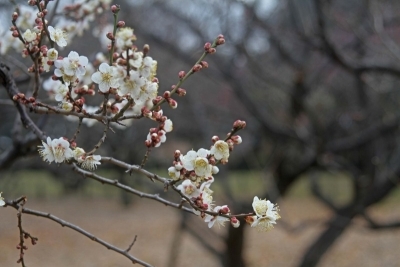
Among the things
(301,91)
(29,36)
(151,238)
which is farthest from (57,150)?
(151,238)

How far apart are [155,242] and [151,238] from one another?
0.97ft

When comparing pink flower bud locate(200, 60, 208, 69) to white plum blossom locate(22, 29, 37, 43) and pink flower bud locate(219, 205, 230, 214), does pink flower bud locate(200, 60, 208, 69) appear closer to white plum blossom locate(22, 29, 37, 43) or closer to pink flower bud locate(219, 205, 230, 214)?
pink flower bud locate(219, 205, 230, 214)

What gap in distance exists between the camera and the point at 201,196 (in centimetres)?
118

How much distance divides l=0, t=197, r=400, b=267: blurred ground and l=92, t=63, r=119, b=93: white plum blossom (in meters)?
6.20

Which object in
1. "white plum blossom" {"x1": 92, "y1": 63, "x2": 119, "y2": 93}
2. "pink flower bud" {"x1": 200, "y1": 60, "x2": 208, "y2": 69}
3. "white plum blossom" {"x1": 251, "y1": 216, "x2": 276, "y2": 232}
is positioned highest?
"pink flower bud" {"x1": 200, "y1": 60, "x2": 208, "y2": 69}

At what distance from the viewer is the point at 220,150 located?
1125 mm

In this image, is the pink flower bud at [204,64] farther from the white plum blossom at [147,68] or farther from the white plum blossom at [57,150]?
the white plum blossom at [57,150]

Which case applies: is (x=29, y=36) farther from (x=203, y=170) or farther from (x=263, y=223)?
(x=263, y=223)

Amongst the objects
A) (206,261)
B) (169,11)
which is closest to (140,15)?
(169,11)

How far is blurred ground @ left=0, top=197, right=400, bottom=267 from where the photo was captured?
28.7 feet

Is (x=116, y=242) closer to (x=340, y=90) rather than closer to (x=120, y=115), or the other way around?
(x=340, y=90)

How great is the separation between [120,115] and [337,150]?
3.42 meters

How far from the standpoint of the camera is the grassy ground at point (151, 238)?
8.73 m

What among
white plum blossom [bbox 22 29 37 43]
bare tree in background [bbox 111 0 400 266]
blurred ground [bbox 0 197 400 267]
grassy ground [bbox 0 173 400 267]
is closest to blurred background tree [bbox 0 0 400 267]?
bare tree in background [bbox 111 0 400 266]
